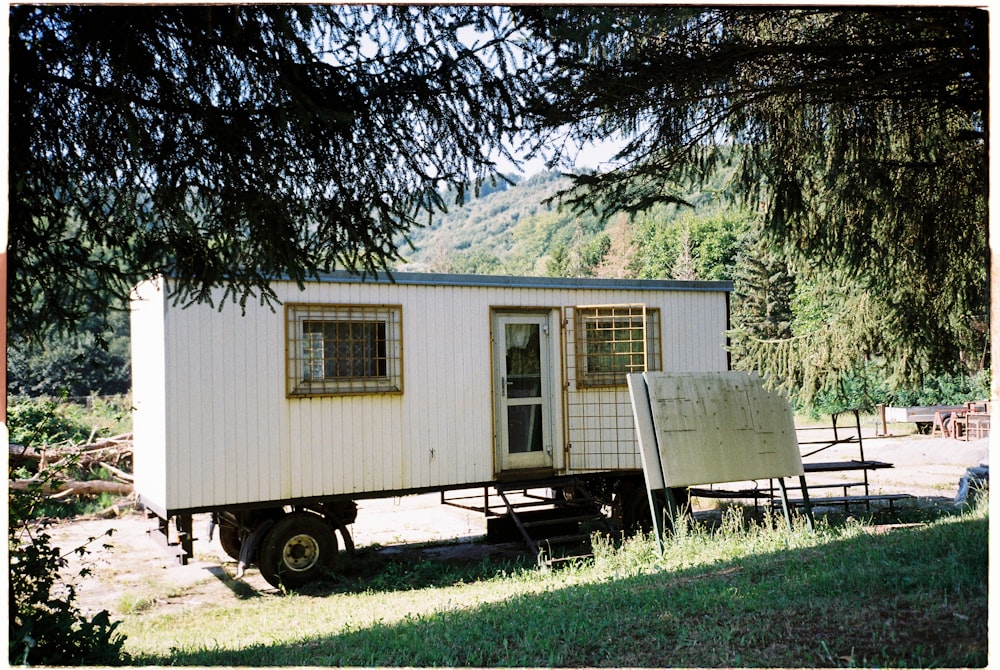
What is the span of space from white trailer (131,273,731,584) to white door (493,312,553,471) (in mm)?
14

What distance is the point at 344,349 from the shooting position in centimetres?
704

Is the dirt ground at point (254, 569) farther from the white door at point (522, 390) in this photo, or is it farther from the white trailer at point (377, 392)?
the white door at point (522, 390)

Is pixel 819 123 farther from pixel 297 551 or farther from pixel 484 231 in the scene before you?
pixel 484 231

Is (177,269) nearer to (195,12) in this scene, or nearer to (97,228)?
(97,228)

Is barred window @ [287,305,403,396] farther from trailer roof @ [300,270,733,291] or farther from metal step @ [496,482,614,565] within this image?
metal step @ [496,482,614,565]

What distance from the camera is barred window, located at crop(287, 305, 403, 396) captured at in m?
6.89

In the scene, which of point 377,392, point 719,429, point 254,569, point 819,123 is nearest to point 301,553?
point 254,569

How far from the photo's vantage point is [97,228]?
376cm

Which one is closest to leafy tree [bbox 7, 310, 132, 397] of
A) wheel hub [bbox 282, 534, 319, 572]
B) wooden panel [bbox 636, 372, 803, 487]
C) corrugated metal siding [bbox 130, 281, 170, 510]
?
corrugated metal siding [bbox 130, 281, 170, 510]

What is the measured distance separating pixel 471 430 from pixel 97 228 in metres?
4.33

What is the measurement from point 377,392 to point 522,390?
4.98 feet

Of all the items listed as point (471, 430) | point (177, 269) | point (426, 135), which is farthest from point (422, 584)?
point (426, 135)

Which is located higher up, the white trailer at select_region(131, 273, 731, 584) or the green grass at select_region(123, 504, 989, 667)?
the white trailer at select_region(131, 273, 731, 584)

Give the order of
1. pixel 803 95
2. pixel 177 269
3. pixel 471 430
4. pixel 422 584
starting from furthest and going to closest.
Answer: pixel 471 430, pixel 422 584, pixel 803 95, pixel 177 269
